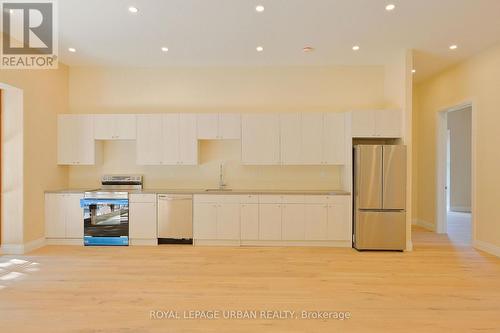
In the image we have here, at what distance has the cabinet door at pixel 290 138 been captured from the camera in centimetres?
516

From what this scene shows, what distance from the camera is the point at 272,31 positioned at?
163 inches

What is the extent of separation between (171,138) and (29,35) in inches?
101

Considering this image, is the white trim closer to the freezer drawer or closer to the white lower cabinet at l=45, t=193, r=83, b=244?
the white lower cabinet at l=45, t=193, r=83, b=244

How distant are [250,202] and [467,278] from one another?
318 centimetres

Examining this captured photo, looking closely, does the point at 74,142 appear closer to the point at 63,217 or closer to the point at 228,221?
the point at 63,217

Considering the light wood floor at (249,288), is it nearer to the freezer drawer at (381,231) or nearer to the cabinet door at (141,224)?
the freezer drawer at (381,231)

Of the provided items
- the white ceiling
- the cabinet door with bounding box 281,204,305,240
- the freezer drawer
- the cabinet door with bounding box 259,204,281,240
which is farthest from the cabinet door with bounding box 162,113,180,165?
the freezer drawer

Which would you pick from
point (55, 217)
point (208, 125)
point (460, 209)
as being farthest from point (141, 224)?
point (460, 209)

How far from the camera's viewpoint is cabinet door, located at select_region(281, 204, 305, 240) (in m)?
4.95

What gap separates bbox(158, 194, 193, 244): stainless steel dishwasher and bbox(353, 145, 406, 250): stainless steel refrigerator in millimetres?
2901

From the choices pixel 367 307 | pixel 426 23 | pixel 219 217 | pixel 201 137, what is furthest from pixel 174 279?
pixel 426 23

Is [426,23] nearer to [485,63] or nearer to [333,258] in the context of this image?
[485,63]

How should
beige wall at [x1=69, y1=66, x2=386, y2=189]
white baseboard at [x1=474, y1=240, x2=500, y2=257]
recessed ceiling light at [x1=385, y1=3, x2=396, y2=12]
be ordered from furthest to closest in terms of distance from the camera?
beige wall at [x1=69, y1=66, x2=386, y2=189], white baseboard at [x1=474, y1=240, x2=500, y2=257], recessed ceiling light at [x1=385, y1=3, x2=396, y2=12]

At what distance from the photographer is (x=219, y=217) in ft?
16.5
